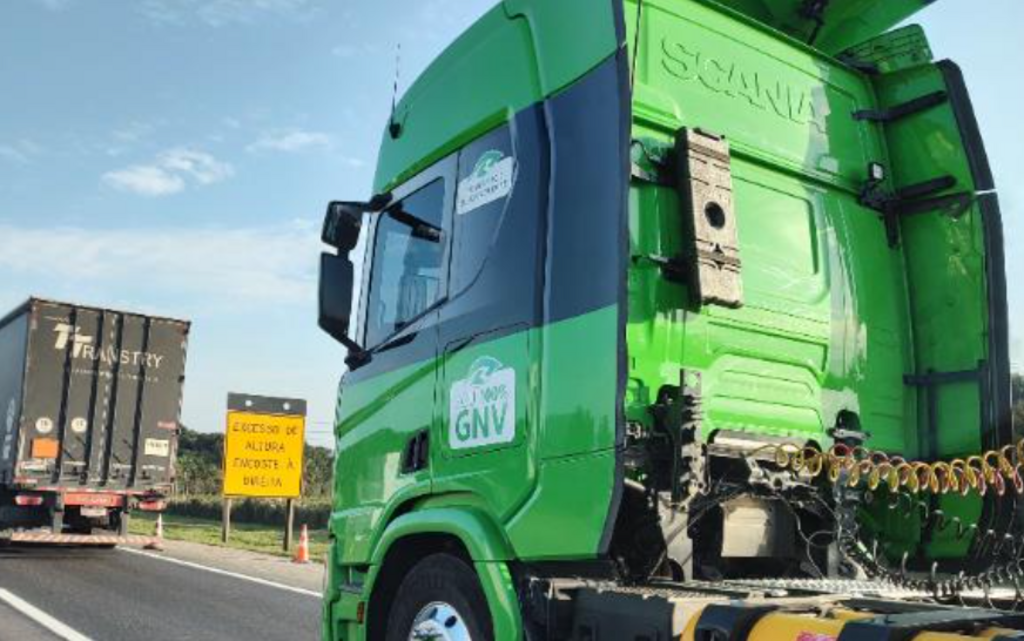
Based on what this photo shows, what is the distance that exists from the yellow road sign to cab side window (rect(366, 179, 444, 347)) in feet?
49.3

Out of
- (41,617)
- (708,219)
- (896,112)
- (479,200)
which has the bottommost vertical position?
(41,617)

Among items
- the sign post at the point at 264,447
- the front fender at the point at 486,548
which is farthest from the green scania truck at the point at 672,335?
the sign post at the point at 264,447

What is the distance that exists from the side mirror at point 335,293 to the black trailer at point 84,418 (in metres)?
12.8

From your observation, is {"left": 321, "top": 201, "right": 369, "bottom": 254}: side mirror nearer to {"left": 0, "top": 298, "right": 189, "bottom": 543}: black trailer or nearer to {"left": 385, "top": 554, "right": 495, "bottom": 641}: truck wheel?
{"left": 385, "top": 554, "right": 495, "bottom": 641}: truck wheel

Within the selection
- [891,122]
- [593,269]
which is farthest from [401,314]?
[891,122]

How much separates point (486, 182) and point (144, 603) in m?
8.04

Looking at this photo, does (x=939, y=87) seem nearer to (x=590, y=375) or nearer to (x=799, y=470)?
(x=799, y=470)

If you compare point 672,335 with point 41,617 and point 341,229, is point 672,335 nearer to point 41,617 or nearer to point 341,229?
point 341,229

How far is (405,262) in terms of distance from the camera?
194 inches

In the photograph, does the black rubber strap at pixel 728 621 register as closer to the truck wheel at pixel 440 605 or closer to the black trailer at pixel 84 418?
the truck wheel at pixel 440 605

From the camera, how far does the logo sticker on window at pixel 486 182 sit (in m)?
4.11

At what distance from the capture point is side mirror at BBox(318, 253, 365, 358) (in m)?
4.97

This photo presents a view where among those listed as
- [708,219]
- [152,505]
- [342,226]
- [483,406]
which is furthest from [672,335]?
[152,505]

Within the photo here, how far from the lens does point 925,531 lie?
4.36 metres
